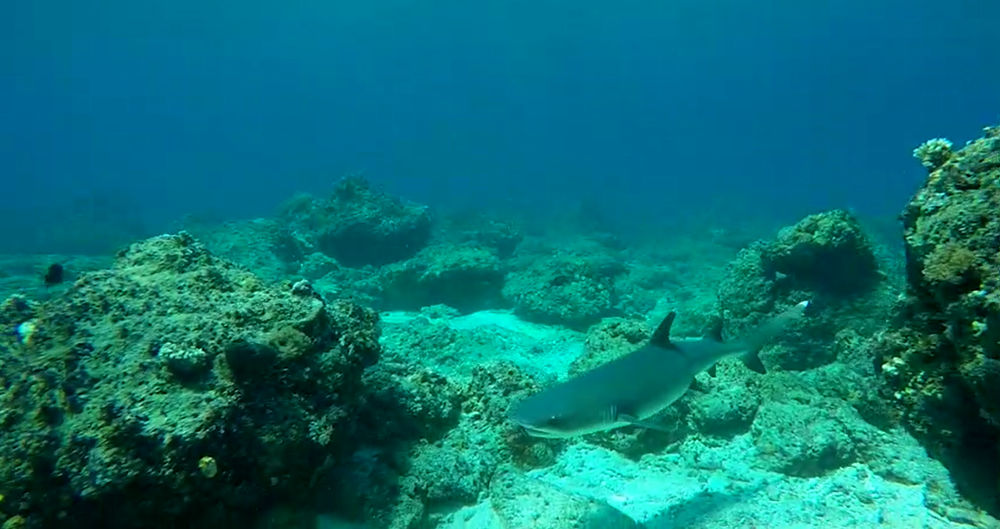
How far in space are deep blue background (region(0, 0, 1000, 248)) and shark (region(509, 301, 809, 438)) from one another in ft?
118

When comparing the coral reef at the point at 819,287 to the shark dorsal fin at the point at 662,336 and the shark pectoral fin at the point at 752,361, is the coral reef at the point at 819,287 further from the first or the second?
the shark dorsal fin at the point at 662,336

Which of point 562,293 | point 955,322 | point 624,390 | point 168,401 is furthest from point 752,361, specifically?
point 562,293

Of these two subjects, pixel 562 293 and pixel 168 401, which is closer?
pixel 168 401

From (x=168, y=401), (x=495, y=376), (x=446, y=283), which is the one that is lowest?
(x=168, y=401)

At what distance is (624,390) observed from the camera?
3900 mm

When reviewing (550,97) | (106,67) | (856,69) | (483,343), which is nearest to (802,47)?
(856,69)

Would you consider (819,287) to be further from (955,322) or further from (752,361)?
(955,322)

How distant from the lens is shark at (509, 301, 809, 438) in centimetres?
363

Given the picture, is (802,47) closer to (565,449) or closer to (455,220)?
(455,220)

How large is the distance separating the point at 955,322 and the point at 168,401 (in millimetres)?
5245

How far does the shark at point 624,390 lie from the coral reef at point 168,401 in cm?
163

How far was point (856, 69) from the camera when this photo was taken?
564 ft

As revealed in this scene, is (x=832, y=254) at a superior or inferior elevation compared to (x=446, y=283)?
inferior

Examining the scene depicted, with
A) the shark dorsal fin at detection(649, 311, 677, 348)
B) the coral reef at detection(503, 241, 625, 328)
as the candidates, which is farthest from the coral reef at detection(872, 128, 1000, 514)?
the coral reef at detection(503, 241, 625, 328)
